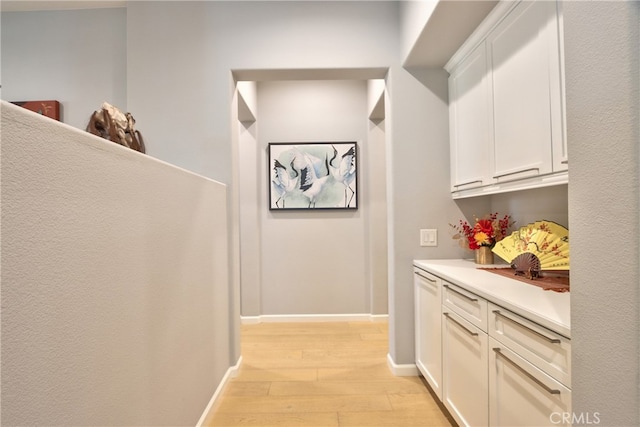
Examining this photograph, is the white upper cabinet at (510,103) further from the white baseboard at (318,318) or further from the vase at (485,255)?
the white baseboard at (318,318)

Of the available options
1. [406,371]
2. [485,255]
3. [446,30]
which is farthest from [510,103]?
[406,371]

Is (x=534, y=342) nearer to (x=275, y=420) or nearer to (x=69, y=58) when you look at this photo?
(x=275, y=420)

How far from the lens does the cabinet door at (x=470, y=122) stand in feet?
6.30

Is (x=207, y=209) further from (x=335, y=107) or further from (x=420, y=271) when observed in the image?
(x=335, y=107)

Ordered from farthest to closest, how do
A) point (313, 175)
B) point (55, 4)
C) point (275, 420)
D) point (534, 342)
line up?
1. point (313, 175)
2. point (55, 4)
3. point (275, 420)
4. point (534, 342)

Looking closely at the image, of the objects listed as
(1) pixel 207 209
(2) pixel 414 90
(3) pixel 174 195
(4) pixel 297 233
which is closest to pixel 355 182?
(4) pixel 297 233

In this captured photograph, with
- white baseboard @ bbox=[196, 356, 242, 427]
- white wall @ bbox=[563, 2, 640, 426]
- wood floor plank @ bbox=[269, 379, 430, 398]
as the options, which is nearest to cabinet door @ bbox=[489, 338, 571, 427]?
white wall @ bbox=[563, 2, 640, 426]

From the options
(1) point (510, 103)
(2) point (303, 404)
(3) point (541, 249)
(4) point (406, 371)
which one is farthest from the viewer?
(4) point (406, 371)

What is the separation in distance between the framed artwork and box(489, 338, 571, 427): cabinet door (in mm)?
2477

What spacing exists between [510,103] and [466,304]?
1.06m

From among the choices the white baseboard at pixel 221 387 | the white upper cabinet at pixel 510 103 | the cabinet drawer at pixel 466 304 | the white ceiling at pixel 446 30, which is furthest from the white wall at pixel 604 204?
the white baseboard at pixel 221 387

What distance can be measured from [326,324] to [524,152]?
8.66 feet

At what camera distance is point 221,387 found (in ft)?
6.85

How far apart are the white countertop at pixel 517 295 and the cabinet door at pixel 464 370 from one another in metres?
0.19
